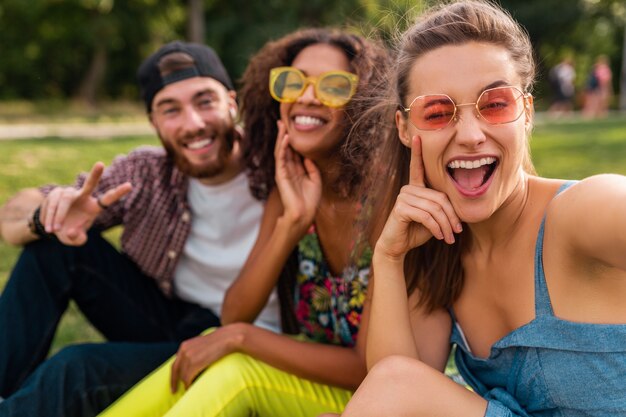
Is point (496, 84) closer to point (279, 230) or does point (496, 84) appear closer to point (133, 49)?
point (279, 230)

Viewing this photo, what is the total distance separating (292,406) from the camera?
2.78 metres

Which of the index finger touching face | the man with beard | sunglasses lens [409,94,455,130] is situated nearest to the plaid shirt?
the man with beard

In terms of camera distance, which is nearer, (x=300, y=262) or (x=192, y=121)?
(x=300, y=262)

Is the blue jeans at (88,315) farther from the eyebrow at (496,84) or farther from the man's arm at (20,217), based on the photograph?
the eyebrow at (496,84)

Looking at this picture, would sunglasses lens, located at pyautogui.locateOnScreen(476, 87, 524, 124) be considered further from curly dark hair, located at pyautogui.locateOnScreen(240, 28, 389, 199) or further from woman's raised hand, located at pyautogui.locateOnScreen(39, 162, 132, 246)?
woman's raised hand, located at pyautogui.locateOnScreen(39, 162, 132, 246)

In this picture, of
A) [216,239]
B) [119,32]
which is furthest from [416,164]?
[119,32]

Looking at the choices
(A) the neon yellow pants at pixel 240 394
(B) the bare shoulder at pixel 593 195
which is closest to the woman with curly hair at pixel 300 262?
(A) the neon yellow pants at pixel 240 394

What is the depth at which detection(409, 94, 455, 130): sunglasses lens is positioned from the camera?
2.19m

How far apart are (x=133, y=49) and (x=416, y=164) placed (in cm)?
3024

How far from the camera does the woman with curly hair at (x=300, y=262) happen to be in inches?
109

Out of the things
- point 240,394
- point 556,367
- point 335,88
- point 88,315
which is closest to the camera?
point 556,367

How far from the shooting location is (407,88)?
2387 millimetres

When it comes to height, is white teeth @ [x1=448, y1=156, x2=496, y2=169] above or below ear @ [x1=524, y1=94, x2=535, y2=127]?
below

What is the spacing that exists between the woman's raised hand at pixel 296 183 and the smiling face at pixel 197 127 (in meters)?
0.48
